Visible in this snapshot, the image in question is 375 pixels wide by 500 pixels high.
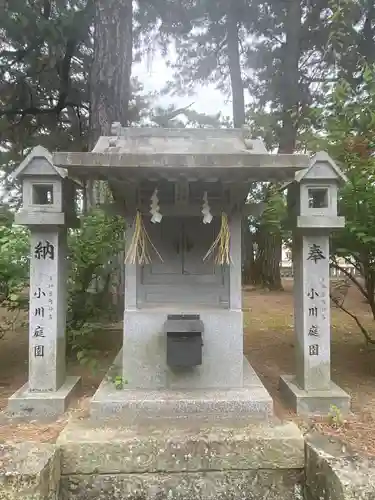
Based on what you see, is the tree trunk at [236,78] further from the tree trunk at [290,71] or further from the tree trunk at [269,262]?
the tree trunk at [269,262]

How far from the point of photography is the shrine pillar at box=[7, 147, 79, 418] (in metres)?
4.11

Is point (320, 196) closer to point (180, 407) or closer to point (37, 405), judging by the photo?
point (180, 407)

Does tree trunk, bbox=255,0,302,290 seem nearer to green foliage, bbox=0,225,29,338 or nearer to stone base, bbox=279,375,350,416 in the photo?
stone base, bbox=279,375,350,416

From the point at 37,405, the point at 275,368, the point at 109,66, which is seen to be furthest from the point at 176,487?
the point at 109,66

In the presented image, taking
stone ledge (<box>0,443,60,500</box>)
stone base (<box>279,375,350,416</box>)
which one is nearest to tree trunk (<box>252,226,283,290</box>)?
stone base (<box>279,375,350,416</box>)

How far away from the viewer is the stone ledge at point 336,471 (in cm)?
272

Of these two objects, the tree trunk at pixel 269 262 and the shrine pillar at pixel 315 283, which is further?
the tree trunk at pixel 269 262

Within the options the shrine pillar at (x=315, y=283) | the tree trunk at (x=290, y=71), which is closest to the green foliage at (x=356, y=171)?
the shrine pillar at (x=315, y=283)

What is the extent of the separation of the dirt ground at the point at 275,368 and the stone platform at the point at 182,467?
1.40 feet

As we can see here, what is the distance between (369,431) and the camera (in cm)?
369

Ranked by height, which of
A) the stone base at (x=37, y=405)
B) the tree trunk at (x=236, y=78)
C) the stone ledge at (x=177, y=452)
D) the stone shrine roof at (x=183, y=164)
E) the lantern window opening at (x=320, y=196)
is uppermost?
the tree trunk at (x=236, y=78)

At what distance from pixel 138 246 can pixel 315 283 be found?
6.66 ft

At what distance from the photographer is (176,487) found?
335 centimetres

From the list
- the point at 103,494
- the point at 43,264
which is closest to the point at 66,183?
the point at 43,264
